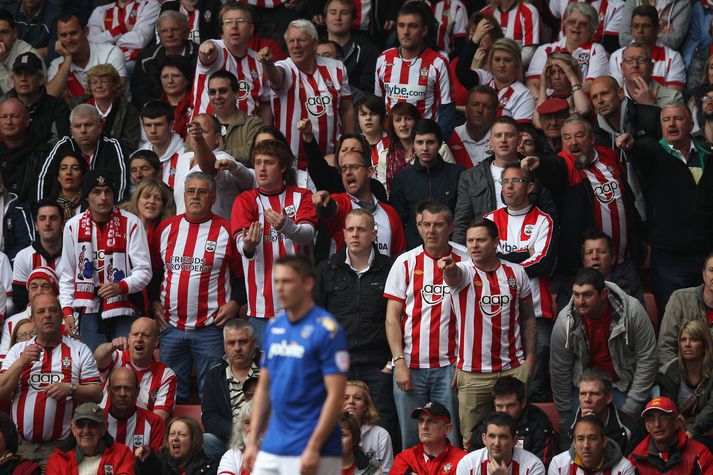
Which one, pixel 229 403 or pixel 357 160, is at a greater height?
pixel 357 160

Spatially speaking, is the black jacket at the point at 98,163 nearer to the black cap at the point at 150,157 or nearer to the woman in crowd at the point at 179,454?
the black cap at the point at 150,157

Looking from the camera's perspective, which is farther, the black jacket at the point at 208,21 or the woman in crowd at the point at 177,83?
the black jacket at the point at 208,21

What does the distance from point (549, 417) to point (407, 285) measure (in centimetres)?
159

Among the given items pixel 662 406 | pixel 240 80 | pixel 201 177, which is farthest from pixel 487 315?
pixel 240 80

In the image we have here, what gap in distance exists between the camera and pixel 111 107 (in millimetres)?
14172

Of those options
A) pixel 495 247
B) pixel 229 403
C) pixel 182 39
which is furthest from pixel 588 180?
pixel 182 39

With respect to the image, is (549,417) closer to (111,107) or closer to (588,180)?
(588,180)

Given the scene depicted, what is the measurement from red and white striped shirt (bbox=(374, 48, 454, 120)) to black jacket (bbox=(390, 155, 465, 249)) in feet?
5.54

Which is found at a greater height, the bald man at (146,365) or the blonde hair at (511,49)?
the blonde hair at (511,49)

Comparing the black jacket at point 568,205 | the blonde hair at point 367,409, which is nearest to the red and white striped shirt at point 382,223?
the black jacket at point 568,205

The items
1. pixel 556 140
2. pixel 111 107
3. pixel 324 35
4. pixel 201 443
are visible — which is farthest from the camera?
pixel 324 35

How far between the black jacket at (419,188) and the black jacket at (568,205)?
823 mm

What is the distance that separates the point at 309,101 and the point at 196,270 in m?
2.53

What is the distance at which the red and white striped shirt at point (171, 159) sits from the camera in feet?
43.0
